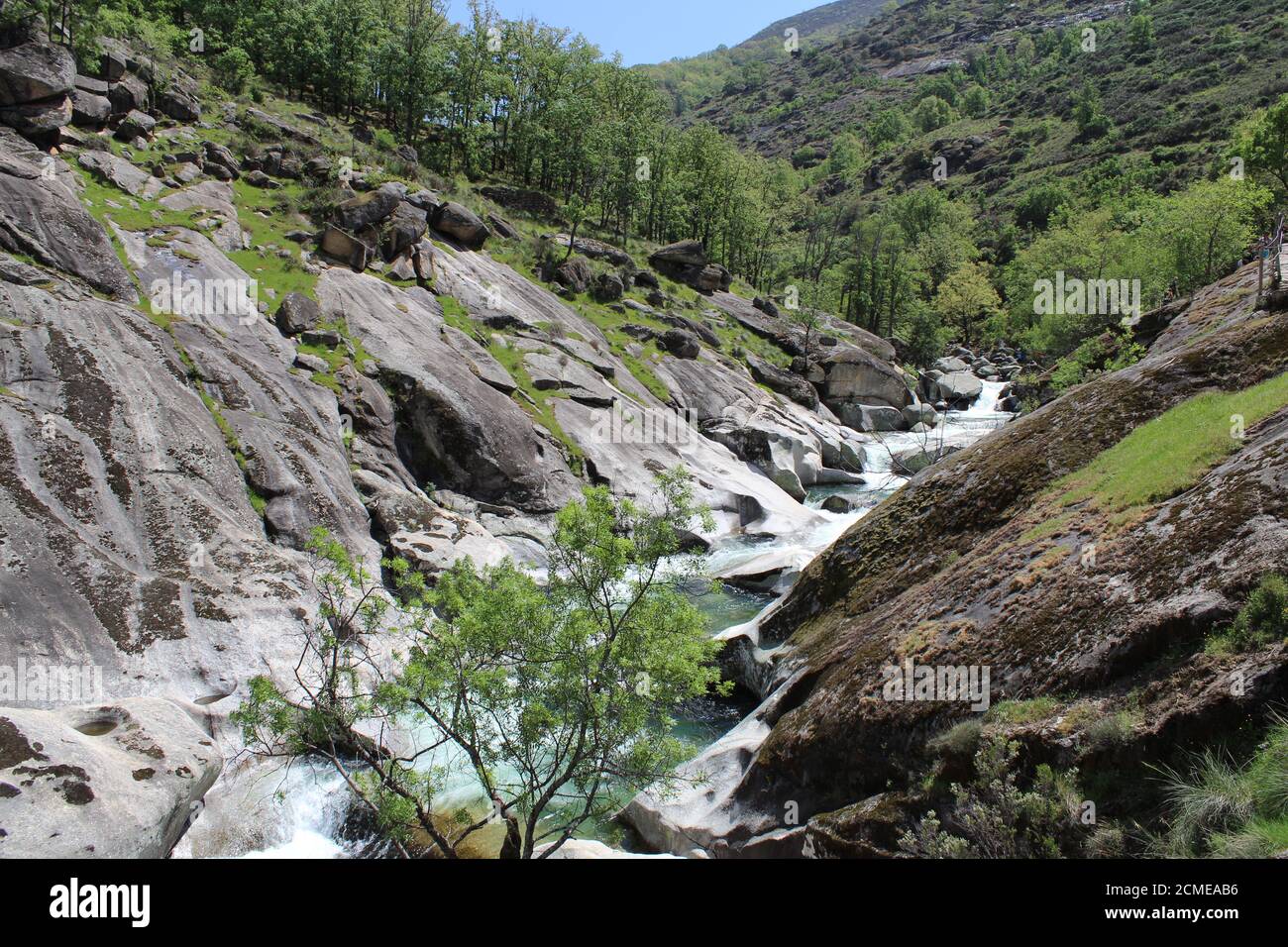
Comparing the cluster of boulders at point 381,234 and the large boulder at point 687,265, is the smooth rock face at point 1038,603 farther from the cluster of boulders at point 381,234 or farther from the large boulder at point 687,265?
the large boulder at point 687,265

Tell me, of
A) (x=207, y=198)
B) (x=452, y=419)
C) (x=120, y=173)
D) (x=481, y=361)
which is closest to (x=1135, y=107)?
(x=481, y=361)

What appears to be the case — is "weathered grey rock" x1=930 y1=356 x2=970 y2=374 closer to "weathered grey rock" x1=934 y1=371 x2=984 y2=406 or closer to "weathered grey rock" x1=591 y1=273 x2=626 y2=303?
"weathered grey rock" x1=934 y1=371 x2=984 y2=406

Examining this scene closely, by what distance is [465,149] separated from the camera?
73812 millimetres

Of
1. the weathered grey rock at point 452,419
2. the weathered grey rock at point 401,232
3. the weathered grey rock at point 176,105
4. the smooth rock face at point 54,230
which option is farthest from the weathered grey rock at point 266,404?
the weathered grey rock at point 176,105

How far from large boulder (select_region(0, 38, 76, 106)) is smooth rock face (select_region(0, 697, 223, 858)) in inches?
1421

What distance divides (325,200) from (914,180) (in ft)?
543

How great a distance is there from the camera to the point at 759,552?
3447 centimetres

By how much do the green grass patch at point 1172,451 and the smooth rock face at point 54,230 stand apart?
3324cm

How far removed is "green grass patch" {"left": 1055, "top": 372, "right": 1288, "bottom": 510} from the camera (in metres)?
12.1

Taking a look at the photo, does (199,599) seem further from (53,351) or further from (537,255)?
(537,255)

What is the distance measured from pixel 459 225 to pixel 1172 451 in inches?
1872

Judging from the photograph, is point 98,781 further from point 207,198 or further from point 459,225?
point 459,225

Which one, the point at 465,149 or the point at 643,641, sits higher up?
the point at 465,149
